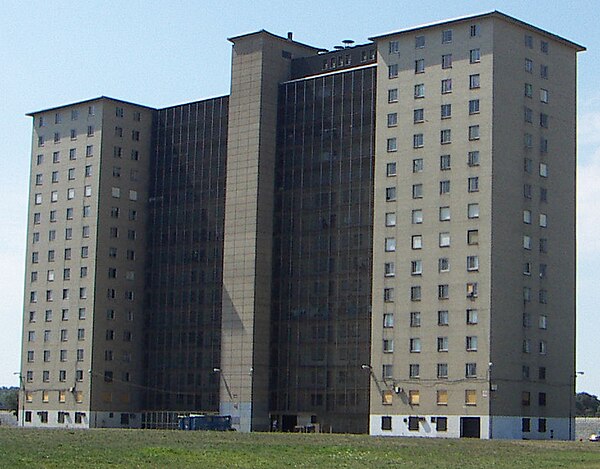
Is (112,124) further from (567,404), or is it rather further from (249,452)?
(249,452)

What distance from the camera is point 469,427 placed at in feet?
426

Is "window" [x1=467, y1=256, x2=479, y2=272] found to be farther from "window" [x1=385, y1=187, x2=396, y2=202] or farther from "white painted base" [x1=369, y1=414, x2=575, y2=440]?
"white painted base" [x1=369, y1=414, x2=575, y2=440]

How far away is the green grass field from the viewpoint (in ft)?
224

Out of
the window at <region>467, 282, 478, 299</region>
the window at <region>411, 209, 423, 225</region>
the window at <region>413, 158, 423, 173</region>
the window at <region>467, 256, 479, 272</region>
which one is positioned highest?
the window at <region>413, 158, 423, 173</region>

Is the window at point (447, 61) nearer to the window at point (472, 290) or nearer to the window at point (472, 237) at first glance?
the window at point (472, 237)

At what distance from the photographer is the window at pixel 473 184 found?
133 metres

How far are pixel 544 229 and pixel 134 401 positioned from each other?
6472 cm

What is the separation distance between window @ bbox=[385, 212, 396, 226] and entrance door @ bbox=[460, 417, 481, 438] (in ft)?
77.4

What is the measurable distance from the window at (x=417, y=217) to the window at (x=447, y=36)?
19.1 meters

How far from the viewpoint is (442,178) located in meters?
136

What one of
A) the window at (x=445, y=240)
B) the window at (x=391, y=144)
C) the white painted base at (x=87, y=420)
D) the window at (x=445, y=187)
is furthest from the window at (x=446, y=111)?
the white painted base at (x=87, y=420)

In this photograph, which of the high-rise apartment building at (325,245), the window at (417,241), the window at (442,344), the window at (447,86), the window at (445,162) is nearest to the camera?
the high-rise apartment building at (325,245)

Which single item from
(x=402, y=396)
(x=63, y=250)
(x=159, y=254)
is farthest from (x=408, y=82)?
(x=63, y=250)

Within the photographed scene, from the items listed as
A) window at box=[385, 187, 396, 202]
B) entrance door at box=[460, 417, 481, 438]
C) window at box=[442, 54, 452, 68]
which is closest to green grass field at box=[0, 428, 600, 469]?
entrance door at box=[460, 417, 481, 438]
